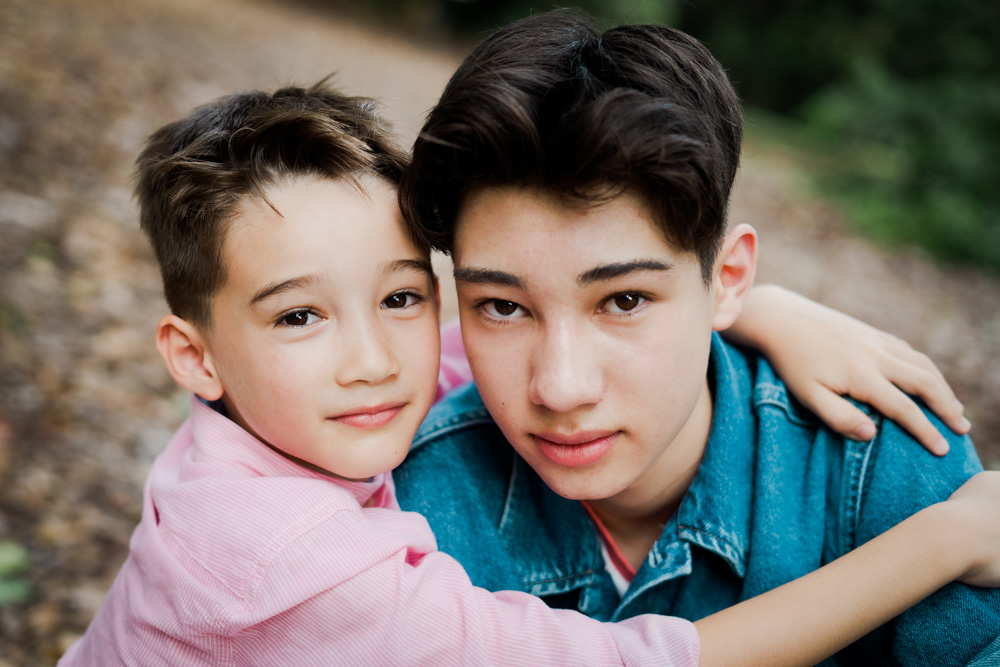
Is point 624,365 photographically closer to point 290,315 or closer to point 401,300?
point 401,300

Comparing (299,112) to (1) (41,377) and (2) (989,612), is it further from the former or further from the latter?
(1) (41,377)

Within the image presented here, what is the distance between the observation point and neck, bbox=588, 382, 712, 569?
79.6 inches

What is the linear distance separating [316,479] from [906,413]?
1.41 metres

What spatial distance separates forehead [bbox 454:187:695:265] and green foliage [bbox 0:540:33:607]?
2298mm

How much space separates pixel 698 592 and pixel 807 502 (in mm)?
365

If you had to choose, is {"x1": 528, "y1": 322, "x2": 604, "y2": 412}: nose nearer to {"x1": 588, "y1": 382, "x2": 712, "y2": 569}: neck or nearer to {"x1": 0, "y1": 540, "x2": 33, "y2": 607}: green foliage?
{"x1": 588, "y1": 382, "x2": 712, "y2": 569}: neck

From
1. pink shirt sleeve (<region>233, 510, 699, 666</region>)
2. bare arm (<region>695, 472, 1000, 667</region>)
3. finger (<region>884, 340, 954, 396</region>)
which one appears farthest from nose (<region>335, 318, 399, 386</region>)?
finger (<region>884, 340, 954, 396</region>)

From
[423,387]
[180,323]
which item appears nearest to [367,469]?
[423,387]

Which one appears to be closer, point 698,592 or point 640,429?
point 640,429

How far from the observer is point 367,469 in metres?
1.80

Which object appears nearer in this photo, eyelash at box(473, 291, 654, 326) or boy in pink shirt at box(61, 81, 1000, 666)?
boy in pink shirt at box(61, 81, 1000, 666)

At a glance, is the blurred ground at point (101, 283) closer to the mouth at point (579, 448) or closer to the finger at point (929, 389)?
the mouth at point (579, 448)

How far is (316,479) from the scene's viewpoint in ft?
5.70

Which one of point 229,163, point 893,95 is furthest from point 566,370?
point 893,95
